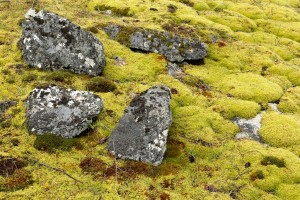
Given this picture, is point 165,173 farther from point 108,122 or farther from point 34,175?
point 34,175

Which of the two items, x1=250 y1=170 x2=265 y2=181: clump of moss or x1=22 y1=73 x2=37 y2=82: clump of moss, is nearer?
x1=250 y1=170 x2=265 y2=181: clump of moss

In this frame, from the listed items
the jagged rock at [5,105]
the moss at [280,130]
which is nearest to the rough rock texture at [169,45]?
the moss at [280,130]

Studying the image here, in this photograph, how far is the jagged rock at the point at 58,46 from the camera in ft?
71.3

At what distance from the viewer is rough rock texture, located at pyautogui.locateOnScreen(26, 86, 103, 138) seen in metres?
16.2

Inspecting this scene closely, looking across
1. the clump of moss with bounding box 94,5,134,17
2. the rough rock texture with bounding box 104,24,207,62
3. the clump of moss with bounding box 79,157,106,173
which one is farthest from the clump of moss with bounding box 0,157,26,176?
the clump of moss with bounding box 94,5,134,17

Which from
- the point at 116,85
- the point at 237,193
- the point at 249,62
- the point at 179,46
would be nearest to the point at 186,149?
the point at 237,193

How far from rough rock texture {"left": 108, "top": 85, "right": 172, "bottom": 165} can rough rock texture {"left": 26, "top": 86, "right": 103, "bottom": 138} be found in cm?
198

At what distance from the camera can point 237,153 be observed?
1698cm

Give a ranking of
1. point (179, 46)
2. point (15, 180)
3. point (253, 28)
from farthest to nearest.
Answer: point (253, 28) < point (179, 46) < point (15, 180)

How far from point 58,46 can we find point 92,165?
10.0 metres

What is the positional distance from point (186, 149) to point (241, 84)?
957cm

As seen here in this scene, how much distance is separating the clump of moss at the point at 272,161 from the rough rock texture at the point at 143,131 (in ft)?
16.8

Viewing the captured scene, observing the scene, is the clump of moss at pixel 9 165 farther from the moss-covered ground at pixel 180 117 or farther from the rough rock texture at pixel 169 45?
the rough rock texture at pixel 169 45

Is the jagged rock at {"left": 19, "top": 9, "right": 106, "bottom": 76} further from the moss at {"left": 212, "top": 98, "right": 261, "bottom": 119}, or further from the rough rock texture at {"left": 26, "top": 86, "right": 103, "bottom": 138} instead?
the moss at {"left": 212, "top": 98, "right": 261, "bottom": 119}
